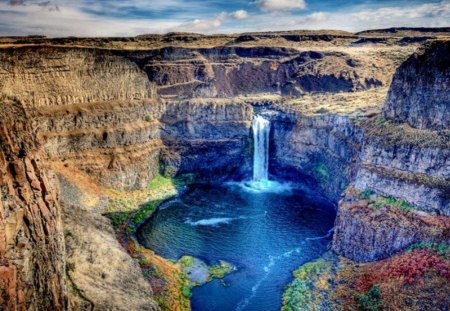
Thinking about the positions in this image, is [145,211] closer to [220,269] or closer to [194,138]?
[220,269]

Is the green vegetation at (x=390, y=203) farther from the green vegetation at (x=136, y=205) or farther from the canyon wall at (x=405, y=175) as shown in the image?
the green vegetation at (x=136, y=205)

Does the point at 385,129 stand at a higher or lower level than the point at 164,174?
higher

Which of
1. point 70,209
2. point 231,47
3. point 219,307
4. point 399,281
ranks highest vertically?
point 231,47

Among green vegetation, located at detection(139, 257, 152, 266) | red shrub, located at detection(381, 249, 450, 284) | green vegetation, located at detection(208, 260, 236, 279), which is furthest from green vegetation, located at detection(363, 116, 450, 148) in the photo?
green vegetation, located at detection(139, 257, 152, 266)

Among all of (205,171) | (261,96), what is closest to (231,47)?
(261,96)

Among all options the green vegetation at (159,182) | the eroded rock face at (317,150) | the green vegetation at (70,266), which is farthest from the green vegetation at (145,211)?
the green vegetation at (70,266)

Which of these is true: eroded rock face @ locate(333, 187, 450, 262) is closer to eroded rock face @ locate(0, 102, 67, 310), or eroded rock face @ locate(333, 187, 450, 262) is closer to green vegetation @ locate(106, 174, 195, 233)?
green vegetation @ locate(106, 174, 195, 233)

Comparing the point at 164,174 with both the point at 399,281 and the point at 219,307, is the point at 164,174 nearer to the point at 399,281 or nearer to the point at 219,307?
the point at 219,307
